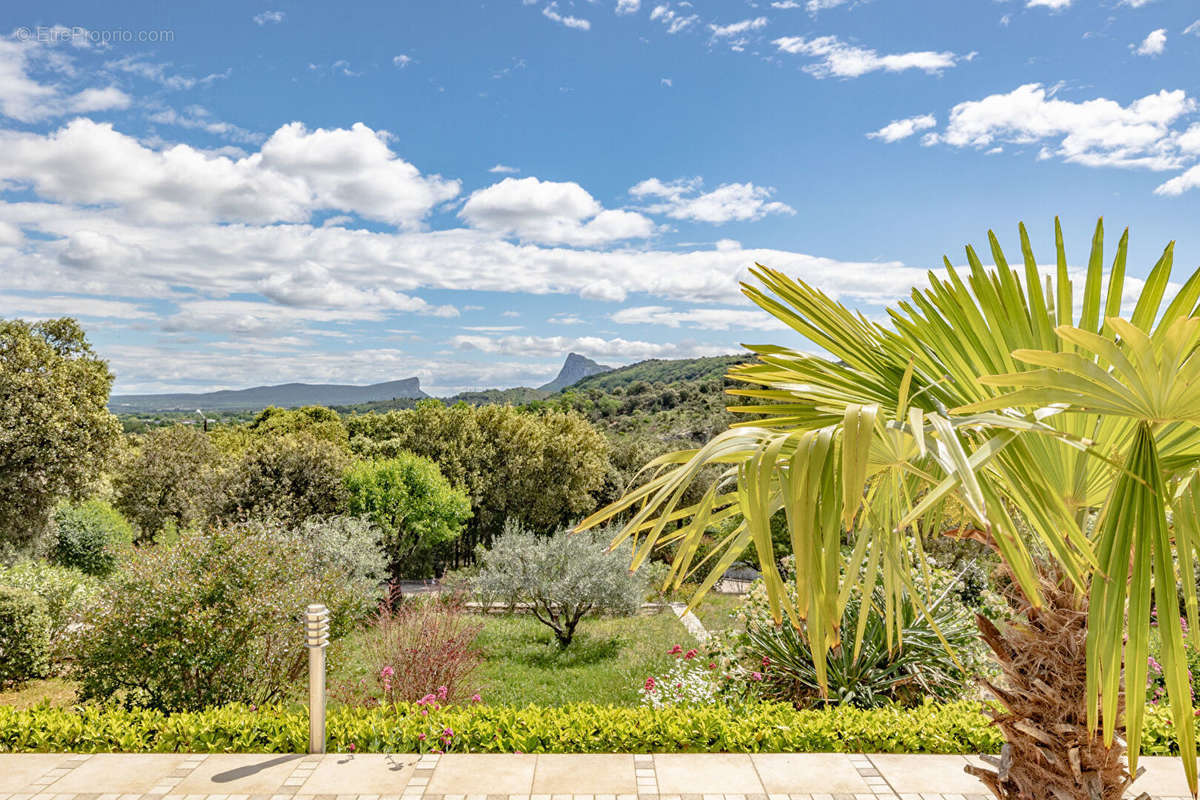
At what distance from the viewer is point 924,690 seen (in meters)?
6.22

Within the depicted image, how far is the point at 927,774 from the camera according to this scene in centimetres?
441

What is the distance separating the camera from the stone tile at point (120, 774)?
13.8 ft

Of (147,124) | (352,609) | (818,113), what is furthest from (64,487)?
(818,113)

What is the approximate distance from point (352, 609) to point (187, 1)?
7.63 metres

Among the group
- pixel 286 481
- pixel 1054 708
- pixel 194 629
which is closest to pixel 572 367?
pixel 286 481

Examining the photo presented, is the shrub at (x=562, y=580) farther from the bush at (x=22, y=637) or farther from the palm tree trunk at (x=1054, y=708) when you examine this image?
the palm tree trunk at (x=1054, y=708)

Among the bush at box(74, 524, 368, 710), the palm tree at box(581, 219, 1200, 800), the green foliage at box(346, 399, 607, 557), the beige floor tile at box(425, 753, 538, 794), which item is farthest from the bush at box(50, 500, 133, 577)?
the palm tree at box(581, 219, 1200, 800)

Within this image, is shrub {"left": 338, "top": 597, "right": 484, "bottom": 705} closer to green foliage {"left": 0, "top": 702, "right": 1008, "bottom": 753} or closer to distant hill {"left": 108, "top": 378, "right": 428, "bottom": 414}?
green foliage {"left": 0, "top": 702, "right": 1008, "bottom": 753}

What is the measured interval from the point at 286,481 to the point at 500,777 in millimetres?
14707

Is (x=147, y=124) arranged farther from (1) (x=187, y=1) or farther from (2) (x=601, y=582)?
(2) (x=601, y=582)

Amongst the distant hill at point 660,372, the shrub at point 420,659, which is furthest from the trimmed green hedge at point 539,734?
the distant hill at point 660,372

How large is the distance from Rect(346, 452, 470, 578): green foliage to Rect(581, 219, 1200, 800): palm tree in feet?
50.5

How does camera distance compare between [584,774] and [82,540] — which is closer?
[584,774]

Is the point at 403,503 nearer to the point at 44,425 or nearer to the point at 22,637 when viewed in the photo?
the point at 44,425
